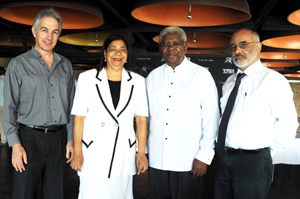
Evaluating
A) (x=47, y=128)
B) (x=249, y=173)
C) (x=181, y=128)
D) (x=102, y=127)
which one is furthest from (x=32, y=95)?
(x=249, y=173)

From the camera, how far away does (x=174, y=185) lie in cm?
244

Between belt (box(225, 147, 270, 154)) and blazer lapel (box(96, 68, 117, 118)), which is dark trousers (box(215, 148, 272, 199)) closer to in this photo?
belt (box(225, 147, 270, 154))

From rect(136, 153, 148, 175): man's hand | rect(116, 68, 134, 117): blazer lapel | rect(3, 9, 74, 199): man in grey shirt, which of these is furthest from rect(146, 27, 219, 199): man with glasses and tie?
rect(3, 9, 74, 199): man in grey shirt

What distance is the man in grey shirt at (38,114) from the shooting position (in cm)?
224

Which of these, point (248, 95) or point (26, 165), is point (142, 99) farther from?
point (26, 165)

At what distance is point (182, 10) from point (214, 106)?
262 cm

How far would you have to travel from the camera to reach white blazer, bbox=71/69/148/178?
2293 millimetres

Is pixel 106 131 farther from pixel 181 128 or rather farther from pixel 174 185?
pixel 174 185

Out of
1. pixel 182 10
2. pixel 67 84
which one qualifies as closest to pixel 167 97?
pixel 67 84

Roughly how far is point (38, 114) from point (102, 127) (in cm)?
53

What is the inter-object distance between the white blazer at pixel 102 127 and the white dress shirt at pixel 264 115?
0.89 m

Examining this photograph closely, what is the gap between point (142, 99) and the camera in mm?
2443

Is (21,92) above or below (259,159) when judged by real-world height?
above

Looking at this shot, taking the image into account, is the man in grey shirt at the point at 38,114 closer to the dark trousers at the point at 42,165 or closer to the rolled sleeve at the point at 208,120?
the dark trousers at the point at 42,165
